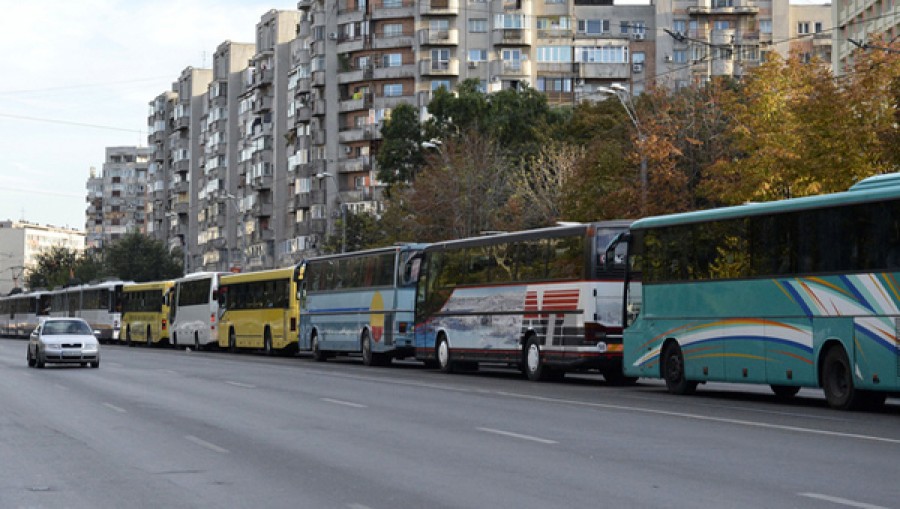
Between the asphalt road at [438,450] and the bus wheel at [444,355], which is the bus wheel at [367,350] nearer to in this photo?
the bus wheel at [444,355]

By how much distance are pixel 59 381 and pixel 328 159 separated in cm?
7613

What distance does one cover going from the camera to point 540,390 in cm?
2817

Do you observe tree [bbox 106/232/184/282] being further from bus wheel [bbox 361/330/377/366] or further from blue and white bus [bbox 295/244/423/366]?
bus wheel [bbox 361/330/377/366]

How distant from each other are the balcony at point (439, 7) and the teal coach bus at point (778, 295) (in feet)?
248

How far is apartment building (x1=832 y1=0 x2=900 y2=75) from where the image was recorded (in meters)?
66.4

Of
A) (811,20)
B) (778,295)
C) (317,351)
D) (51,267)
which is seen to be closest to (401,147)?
(317,351)

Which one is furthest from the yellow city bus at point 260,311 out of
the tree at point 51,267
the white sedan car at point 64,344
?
the tree at point 51,267

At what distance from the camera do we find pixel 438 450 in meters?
15.1

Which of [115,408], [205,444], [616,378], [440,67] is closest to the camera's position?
[205,444]

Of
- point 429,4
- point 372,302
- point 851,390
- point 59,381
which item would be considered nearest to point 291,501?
point 851,390

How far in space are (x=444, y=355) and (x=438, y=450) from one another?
2318 centimetres

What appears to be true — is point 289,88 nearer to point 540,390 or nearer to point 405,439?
point 540,390

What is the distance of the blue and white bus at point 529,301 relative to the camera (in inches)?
1203

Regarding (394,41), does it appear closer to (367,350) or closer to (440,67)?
(440,67)
